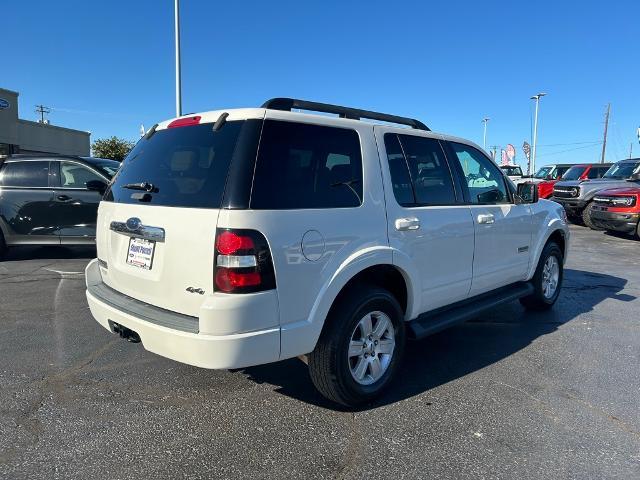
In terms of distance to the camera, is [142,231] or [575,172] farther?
[575,172]

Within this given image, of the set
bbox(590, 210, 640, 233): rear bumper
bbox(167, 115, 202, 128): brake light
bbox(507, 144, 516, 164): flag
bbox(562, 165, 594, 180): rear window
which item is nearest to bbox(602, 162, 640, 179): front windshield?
bbox(562, 165, 594, 180): rear window

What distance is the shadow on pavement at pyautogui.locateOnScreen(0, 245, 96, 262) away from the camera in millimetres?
8492

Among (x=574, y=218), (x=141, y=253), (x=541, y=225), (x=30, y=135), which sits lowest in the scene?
(x=574, y=218)

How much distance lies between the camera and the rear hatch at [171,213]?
2.69 meters

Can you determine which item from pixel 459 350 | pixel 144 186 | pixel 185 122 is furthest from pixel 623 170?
pixel 144 186

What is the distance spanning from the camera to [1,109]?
1185 inches

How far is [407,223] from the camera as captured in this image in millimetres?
3420

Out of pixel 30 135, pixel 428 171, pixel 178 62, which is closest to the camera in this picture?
pixel 428 171

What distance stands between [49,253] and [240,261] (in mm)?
7870

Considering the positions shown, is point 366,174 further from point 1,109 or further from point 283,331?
point 1,109

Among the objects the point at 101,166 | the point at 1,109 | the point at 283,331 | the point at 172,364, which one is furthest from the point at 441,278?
the point at 1,109

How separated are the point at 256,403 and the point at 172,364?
0.95 meters

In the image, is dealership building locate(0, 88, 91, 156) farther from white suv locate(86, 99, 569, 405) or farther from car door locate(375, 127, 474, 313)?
car door locate(375, 127, 474, 313)

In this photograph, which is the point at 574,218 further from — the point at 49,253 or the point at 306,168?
the point at 306,168
